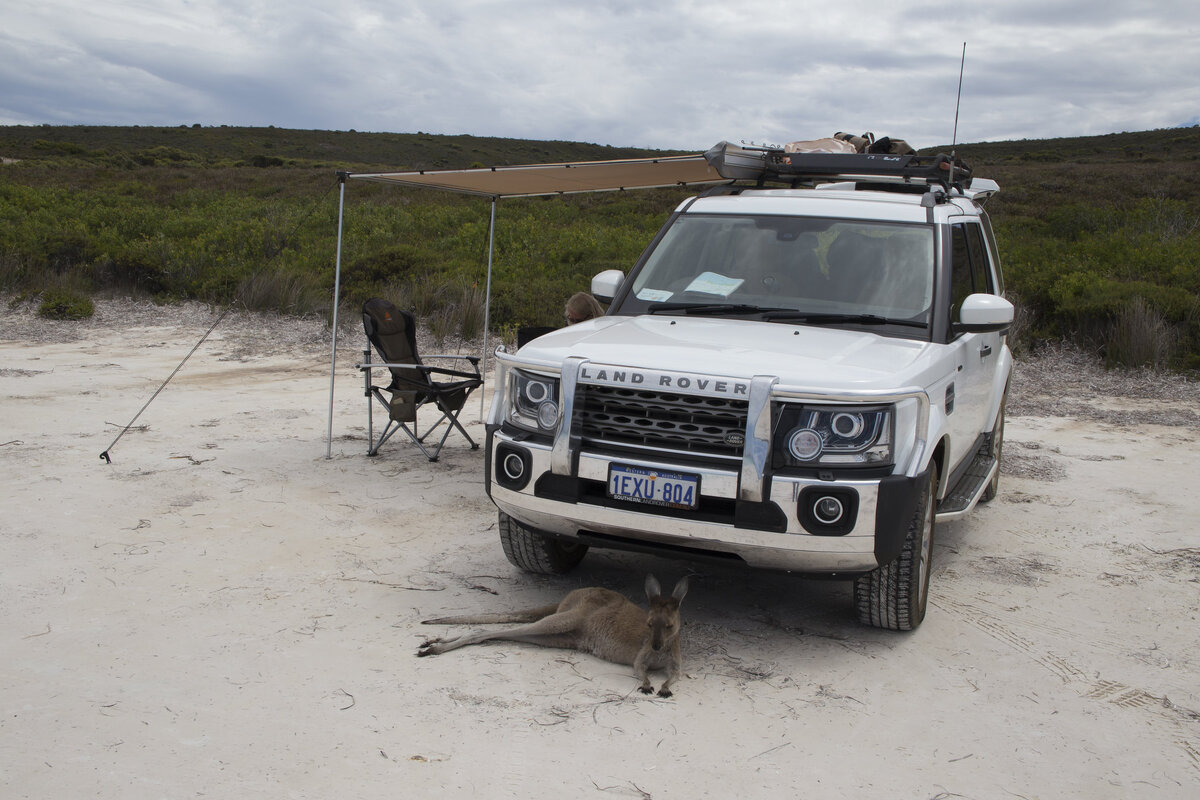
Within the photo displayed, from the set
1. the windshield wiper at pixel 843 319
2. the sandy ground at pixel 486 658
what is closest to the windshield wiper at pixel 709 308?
the windshield wiper at pixel 843 319

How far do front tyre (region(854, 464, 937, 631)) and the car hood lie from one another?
21.7 inches

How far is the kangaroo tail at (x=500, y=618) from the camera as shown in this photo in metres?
4.41

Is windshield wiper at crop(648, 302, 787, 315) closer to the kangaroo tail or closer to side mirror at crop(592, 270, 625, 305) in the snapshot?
side mirror at crop(592, 270, 625, 305)

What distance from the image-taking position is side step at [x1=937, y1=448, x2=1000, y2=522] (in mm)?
4895

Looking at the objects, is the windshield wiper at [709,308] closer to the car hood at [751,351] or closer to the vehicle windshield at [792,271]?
the vehicle windshield at [792,271]

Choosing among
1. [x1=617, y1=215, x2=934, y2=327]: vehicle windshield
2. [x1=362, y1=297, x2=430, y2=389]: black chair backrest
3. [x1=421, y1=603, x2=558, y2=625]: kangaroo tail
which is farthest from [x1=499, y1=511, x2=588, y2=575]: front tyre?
[x1=362, y1=297, x2=430, y2=389]: black chair backrest

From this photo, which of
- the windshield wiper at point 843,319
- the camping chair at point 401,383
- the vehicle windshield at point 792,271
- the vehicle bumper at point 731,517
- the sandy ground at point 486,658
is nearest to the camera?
the sandy ground at point 486,658

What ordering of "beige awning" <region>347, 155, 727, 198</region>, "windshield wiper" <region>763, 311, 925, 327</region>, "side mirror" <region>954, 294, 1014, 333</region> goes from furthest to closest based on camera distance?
1. "beige awning" <region>347, 155, 727, 198</region>
2. "windshield wiper" <region>763, 311, 925, 327</region>
3. "side mirror" <region>954, 294, 1014, 333</region>

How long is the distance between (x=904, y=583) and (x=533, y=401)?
179 centimetres

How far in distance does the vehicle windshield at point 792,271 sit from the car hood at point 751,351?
0.23 metres

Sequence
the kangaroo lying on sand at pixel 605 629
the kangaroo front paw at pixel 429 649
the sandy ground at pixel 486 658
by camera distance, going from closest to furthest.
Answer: the sandy ground at pixel 486 658
the kangaroo lying on sand at pixel 605 629
the kangaroo front paw at pixel 429 649

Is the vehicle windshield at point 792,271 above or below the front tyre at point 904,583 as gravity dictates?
above

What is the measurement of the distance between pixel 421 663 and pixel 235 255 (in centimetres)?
1532

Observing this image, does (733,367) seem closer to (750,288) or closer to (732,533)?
(732,533)
